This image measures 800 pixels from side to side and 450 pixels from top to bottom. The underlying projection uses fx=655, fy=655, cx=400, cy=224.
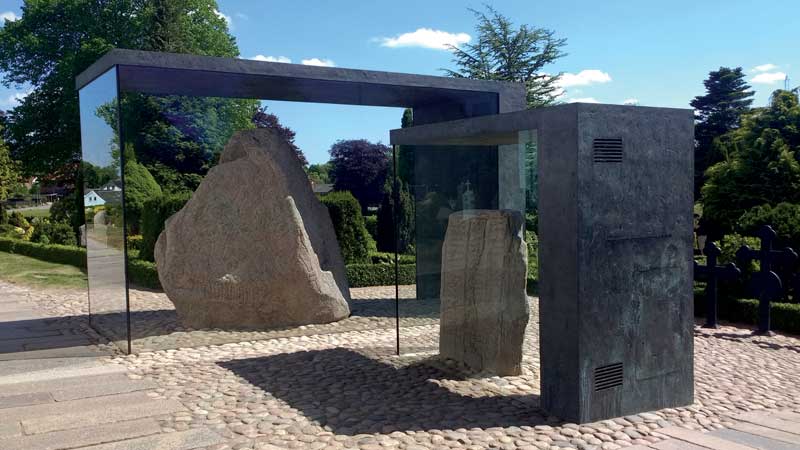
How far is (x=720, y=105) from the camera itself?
137 ft

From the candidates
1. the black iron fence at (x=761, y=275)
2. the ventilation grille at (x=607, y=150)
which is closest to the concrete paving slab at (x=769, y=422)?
the ventilation grille at (x=607, y=150)

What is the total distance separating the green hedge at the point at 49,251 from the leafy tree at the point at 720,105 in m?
33.6

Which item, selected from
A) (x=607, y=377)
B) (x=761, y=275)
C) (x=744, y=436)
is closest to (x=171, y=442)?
(x=607, y=377)

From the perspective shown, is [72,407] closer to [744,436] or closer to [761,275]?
[744,436]

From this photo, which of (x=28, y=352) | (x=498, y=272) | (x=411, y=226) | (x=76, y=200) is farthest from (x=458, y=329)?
(x=76, y=200)

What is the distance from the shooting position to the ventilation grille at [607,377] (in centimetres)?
562

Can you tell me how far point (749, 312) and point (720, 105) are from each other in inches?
1406

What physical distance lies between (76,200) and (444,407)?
23363mm

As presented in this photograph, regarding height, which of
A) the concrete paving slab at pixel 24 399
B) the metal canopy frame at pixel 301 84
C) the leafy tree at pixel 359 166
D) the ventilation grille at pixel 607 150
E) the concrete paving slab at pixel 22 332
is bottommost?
the concrete paving slab at pixel 24 399

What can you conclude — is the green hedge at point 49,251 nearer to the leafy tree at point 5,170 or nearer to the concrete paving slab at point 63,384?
the leafy tree at point 5,170

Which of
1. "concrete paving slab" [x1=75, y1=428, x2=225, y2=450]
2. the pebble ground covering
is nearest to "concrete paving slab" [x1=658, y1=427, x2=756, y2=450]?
the pebble ground covering

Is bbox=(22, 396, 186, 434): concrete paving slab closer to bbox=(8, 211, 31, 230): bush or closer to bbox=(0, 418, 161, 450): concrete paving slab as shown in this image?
bbox=(0, 418, 161, 450): concrete paving slab

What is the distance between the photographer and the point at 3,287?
632 inches

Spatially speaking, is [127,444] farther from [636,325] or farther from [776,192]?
[776,192]
